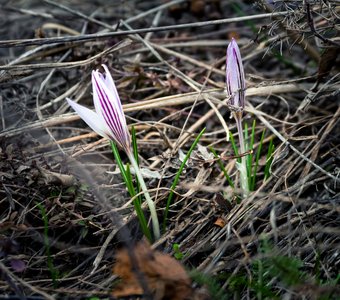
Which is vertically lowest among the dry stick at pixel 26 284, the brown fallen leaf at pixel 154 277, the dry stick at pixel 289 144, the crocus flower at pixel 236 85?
the dry stick at pixel 289 144

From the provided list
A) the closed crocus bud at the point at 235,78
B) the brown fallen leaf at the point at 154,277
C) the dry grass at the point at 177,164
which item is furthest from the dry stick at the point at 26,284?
the closed crocus bud at the point at 235,78

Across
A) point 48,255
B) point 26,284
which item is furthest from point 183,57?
point 26,284

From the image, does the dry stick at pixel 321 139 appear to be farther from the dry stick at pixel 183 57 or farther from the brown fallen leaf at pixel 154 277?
the brown fallen leaf at pixel 154 277

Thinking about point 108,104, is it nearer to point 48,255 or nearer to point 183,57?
point 48,255

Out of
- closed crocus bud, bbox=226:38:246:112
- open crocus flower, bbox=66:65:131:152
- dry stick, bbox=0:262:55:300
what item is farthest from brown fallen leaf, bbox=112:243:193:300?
closed crocus bud, bbox=226:38:246:112

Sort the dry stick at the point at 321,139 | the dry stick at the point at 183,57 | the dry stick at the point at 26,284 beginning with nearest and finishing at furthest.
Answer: the dry stick at the point at 26,284, the dry stick at the point at 321,139, the dry stick at the point at 183,57

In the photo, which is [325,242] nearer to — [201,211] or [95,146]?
[201,211]

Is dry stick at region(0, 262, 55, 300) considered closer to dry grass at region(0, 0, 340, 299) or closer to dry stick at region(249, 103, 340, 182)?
dry grass at region(0, 0, 340, 299)
